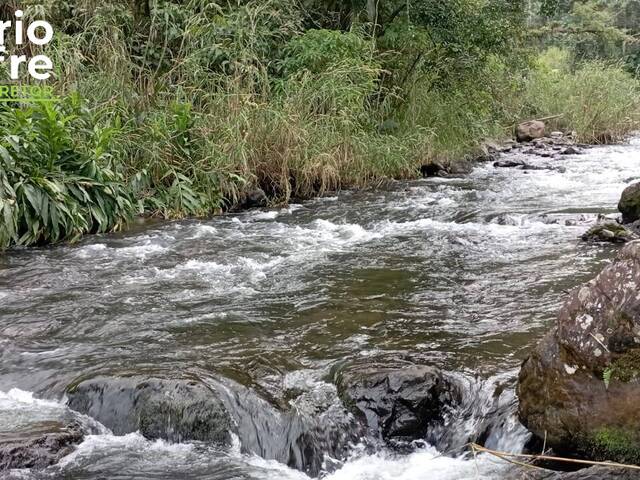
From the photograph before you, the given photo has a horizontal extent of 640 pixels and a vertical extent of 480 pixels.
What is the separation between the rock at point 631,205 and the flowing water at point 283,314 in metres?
0.46

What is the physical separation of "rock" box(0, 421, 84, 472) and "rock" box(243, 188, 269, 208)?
219 inches

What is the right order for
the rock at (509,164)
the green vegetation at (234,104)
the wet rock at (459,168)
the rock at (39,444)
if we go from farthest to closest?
the rock at (509,164) → the wet rock at (459,168) → the green vegetation at (234,104) → the rock at (39,444)

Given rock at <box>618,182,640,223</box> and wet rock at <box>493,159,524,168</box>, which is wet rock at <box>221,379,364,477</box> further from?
wet rock at <box>493,159,524,168</box>

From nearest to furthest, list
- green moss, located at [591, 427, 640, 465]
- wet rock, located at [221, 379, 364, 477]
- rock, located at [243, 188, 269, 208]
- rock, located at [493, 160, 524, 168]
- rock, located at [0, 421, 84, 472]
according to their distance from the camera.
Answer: green moss, located at [591, 427, 640, 465] < rock, located at [0, 421, 84, 472] < wet rock, located at [221, 379, 364, 477] < rock, located at [243, 188, 269, 208] < rock, located at [493, 160, 524, 168]

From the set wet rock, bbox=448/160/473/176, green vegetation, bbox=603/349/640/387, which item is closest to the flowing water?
green vegetation, bbox=603/349/640/387

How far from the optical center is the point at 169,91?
9148 millimetres

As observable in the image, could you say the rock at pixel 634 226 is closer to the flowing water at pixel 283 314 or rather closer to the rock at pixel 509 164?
the flowing water at pixel 283 314

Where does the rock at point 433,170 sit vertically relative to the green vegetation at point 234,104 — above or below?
below

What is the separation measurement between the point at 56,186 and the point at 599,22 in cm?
2294

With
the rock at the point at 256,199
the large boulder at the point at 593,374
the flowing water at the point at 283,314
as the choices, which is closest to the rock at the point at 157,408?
the flowing water at the point at 283,314

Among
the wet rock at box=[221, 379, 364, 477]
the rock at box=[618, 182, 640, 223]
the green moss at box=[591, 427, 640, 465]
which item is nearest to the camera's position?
the green moss at box=[591, 427, 640, 465]

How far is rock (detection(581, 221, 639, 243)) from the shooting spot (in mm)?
6275

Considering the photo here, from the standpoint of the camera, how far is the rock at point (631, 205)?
6906 mm

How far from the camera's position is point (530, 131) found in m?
16.0
